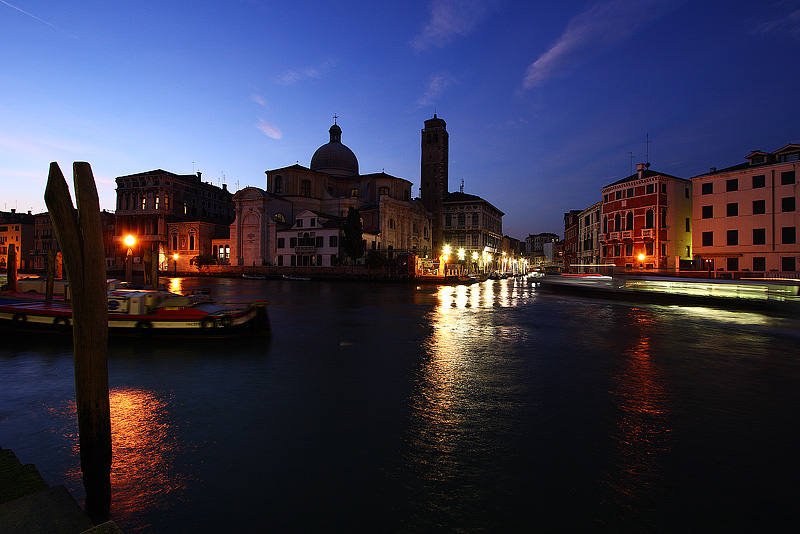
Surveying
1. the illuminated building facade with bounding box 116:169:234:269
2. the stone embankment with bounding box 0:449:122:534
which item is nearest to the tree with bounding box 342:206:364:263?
the illuminated building facade with bounding box 116:169:234:269

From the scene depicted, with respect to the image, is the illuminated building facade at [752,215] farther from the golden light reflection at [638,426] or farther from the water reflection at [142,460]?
the water reflection at [142,460]

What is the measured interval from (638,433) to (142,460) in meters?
7.42

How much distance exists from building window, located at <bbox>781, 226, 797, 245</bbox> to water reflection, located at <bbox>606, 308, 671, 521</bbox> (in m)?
34.2

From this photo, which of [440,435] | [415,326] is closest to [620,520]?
[440,435]

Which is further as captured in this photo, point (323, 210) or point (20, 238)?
point (20, 238)

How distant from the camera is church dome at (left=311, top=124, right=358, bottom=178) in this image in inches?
3091

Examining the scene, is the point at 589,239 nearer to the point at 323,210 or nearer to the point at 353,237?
the point at 353,237

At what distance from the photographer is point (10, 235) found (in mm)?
84375

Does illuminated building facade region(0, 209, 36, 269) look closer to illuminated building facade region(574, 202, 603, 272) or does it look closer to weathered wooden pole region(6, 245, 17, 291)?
weathered wooden pole region(6, 245, 17, 291)

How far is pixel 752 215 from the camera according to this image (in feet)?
117

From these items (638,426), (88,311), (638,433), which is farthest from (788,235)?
(88,311)

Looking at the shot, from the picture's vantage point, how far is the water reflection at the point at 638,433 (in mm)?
4770

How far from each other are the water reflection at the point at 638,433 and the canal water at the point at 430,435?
0.03 meters

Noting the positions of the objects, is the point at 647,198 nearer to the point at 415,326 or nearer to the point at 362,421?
the point at 415,326
